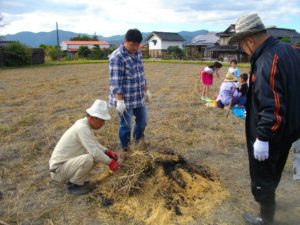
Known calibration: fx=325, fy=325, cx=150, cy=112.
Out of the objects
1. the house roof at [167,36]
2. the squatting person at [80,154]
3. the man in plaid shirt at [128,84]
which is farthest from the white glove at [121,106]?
the house roof at [167,36]

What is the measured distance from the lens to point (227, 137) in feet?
19.4

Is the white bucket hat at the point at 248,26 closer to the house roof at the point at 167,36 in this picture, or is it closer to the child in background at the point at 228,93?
the child in background at the point at 228,93

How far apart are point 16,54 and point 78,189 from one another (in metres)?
30.9

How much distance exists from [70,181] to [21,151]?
1.84 metres

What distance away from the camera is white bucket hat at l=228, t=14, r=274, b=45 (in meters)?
2.63

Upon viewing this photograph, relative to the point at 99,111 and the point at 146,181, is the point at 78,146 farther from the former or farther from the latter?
the point at 146,181

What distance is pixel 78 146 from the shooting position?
3.78 m

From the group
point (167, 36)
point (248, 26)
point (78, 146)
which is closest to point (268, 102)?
point (248, 26)

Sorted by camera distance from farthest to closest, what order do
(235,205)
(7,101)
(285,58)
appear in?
(7,101) < (235,205) < (285,58)

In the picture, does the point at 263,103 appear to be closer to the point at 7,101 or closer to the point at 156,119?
the point at 156,119

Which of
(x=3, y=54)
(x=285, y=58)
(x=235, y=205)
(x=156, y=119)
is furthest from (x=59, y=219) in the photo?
(x=3, y=54)

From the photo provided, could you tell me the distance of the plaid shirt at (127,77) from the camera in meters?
4.24

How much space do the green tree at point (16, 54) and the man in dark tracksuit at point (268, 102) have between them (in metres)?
32.1

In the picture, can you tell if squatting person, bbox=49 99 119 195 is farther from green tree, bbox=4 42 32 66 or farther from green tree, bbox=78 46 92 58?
green tree, bbox=78 46 92 58
